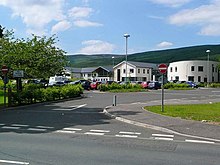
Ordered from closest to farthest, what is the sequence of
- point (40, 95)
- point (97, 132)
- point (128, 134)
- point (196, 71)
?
point (128, 134)
point (97, 132)
point (40, 95)
point (196, 71)

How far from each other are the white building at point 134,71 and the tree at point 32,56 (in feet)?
236

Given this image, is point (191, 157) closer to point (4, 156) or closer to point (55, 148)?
point (55, 148)

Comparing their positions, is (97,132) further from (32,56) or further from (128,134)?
(32,56)

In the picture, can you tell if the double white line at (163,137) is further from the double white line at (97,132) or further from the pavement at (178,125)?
the double white line at (97,132)

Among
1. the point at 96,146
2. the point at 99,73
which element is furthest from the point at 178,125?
the point at 99,73

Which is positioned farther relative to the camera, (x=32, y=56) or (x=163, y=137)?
(x=32, y=56)

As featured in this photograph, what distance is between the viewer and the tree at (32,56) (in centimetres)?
2750

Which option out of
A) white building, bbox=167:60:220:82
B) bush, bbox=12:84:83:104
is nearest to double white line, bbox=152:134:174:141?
bush, bbox=12:84:83:104

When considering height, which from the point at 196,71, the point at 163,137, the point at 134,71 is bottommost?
the point at 163,137

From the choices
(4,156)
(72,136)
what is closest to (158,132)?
(72,136)

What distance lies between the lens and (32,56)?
28875 mm

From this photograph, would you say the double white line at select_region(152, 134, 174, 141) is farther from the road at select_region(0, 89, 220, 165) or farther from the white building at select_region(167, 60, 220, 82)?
the white building at select_region(167, 60, 220, 82)

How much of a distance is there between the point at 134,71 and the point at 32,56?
79.0 metres

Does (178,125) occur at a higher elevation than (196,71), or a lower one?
lower
